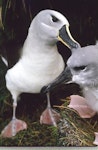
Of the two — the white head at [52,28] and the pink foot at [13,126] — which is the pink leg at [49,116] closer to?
the pink foot at [13,126]

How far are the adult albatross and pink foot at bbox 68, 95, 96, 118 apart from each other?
0.36ft

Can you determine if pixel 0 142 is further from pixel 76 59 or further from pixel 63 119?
pixel 76 59

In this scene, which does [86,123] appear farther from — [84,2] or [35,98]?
[84,2]

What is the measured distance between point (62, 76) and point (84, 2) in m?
0.27

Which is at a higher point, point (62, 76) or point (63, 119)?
point (62, 76)

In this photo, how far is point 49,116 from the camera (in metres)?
1.70

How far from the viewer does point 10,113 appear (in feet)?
5.56

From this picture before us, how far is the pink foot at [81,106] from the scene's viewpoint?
5.56ft

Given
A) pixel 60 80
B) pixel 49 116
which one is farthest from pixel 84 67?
pixel 49 116

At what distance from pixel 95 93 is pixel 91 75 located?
72mm

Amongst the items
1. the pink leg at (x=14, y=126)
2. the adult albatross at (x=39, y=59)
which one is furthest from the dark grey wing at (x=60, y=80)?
the pink leg at (x=14, y=126)

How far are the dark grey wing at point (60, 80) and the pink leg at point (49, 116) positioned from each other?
0.03m

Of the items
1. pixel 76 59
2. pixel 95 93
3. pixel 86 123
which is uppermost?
pixel 76 59

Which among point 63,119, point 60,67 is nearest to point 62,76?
point 60,67
